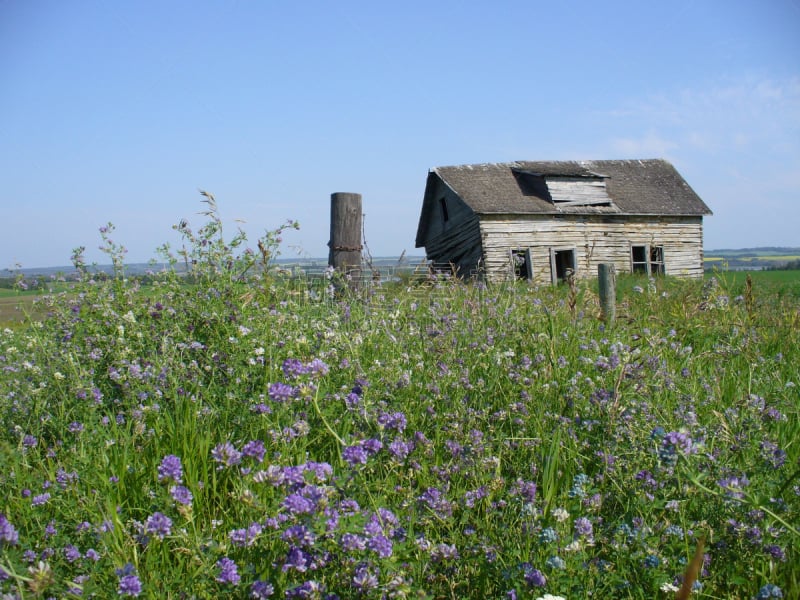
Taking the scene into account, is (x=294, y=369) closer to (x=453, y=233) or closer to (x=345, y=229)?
(x=345, y=229)

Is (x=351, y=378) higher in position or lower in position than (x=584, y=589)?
higher

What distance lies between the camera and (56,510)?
2.31 m

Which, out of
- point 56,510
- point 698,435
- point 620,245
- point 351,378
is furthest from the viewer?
point 620,245

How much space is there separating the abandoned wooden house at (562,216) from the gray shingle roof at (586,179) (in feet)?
0.16

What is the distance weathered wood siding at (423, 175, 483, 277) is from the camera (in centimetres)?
2281

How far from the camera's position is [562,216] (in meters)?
23.8

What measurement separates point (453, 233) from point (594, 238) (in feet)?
20.1

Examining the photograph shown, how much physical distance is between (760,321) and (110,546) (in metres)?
6.78

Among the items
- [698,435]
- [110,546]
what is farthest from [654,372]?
[110,546]

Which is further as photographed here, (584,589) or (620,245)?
(620,245)

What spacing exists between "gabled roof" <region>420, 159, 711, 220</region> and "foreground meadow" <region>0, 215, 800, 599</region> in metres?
18.6

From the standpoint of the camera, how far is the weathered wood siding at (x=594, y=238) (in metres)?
22.7

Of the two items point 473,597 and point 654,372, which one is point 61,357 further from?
point 654,372

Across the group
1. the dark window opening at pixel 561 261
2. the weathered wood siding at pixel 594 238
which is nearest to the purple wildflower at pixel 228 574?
the weathered wood siding at pixel 594 238
